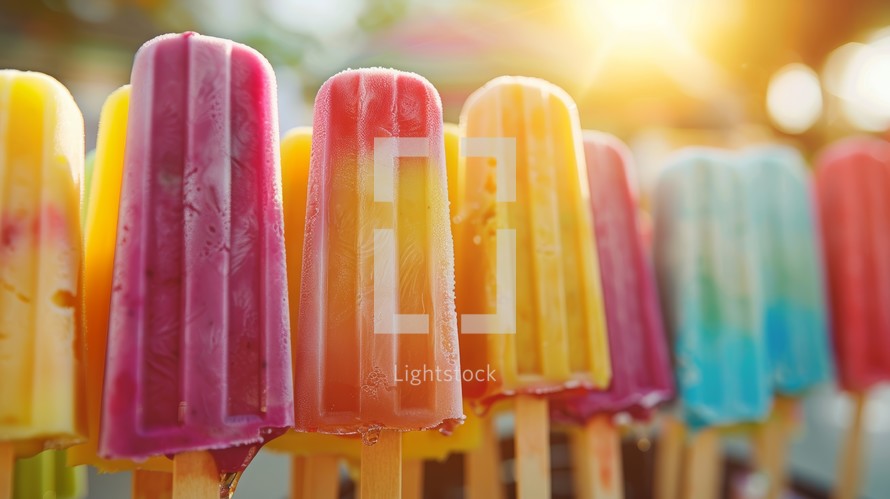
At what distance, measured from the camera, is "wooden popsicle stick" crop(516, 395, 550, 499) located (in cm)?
124

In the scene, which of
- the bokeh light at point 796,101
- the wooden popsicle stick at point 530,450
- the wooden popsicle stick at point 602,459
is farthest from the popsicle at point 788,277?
the bokeh light at point 796,101

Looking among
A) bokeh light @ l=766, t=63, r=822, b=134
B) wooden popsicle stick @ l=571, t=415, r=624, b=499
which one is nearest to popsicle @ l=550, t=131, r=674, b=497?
wooden popsicle stick @ l=571, t=415, r=624, b=499

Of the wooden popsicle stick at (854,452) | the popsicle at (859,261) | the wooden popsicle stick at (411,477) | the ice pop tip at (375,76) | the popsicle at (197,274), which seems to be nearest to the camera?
the popsicle at (197,274)

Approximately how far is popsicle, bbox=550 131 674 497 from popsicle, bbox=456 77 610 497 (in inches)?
6.4

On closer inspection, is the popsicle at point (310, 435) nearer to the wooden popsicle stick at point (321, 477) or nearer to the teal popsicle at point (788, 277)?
the wooden popsicle stick at point (321, 477)

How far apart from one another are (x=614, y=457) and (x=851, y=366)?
3.14 ft

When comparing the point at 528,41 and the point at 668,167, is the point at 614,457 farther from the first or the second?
the point at 528,41

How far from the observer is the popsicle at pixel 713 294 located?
1.53 metres

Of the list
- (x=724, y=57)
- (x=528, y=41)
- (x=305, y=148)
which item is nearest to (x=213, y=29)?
(x=528, y=41)

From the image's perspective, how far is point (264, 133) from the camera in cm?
104

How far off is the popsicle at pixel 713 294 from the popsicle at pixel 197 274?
105cm

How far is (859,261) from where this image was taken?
1.92 meters

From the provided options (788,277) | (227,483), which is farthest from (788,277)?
(227,483)

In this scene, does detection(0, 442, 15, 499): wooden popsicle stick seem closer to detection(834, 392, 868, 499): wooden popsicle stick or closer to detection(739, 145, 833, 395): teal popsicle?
detection(739, 145, 833, 395): teal popsicle
